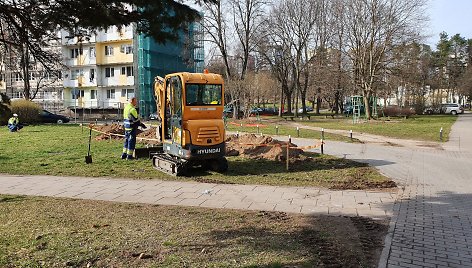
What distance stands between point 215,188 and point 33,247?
16.3ft

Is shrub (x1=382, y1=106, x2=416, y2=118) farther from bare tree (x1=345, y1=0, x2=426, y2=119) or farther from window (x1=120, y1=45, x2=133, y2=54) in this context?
window (x1=120, y1=45, x2=133, y2=54)

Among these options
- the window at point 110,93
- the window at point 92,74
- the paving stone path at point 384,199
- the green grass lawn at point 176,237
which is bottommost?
the paving stone path at point 384,199

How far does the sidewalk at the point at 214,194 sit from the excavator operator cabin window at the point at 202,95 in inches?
96.7

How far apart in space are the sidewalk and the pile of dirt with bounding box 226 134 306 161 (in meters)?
4.35

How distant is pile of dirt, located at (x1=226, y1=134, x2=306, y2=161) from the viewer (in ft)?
Answer: 46.4

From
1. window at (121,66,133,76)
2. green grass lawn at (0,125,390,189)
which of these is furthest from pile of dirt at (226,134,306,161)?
window at (121,66,133,76)

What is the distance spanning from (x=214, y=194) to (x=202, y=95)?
3.62 meters

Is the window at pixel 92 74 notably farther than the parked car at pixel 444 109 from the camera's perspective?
No

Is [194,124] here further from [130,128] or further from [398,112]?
[398,112]

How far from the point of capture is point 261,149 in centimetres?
1507

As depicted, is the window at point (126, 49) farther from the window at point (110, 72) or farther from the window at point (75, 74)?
the window at point (75, 74)

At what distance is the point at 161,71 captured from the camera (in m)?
54.5

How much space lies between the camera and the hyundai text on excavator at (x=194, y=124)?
1128 cm

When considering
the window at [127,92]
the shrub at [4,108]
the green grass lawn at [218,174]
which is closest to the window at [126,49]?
the window at [127,92]
